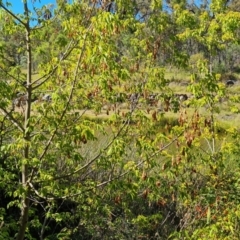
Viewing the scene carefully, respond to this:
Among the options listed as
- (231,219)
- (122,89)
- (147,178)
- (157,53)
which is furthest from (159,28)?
(231,219)

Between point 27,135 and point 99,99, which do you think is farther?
point 99,99

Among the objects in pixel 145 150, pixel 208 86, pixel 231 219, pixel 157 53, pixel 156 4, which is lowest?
pixel 231 219

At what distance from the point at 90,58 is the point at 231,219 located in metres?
3.24

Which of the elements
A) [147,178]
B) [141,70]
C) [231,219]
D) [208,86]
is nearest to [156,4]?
[141,70]

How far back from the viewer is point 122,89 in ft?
18.1

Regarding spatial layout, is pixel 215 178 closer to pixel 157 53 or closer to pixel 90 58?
pixel 157 53

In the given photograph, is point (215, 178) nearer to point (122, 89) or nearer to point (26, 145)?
point (122, 89)

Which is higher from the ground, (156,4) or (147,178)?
(156,4)

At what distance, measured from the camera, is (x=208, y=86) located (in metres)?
5.32

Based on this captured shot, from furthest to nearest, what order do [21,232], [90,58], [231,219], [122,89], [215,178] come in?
[215,178] → [231,219] → [122,89] → [21,232] → [90,58]

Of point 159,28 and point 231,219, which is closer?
point 159,28

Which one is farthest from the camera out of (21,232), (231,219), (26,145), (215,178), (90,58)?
(215,178)

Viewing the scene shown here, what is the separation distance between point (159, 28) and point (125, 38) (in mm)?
581

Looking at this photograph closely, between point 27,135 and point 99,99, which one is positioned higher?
point 99,99
